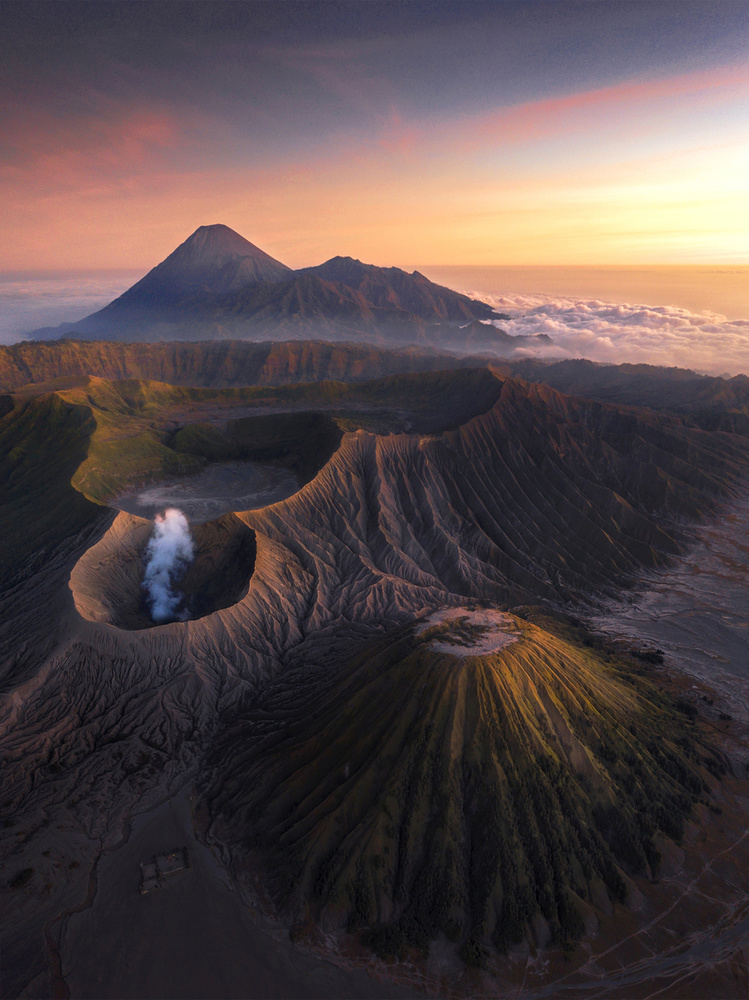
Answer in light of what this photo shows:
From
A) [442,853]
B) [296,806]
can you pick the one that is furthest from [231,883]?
[442,853]

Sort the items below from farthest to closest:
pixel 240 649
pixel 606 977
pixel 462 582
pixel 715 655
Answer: pixel 462 582, pixel 715 655, pixel 240 649, pixel 606 977

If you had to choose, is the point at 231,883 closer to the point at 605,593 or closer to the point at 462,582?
the point at 462,582

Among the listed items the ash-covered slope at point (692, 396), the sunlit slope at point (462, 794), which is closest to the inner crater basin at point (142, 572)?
the sunlit slope at point (462, 794)

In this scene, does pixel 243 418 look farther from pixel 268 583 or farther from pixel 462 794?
pixel 462 794

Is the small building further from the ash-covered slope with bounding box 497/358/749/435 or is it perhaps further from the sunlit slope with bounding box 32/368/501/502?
the ash-covered slope with bounding box 497/358/749/435

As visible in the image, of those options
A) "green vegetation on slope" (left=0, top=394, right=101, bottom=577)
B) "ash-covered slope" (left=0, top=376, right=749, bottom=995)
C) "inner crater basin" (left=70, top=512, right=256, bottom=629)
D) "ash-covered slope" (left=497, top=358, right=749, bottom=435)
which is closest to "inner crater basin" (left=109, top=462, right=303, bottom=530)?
"inner crater basin" (left=70, top=512, right=256, bottom=629)

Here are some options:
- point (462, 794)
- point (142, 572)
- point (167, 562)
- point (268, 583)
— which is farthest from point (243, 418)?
point (462, 794)
